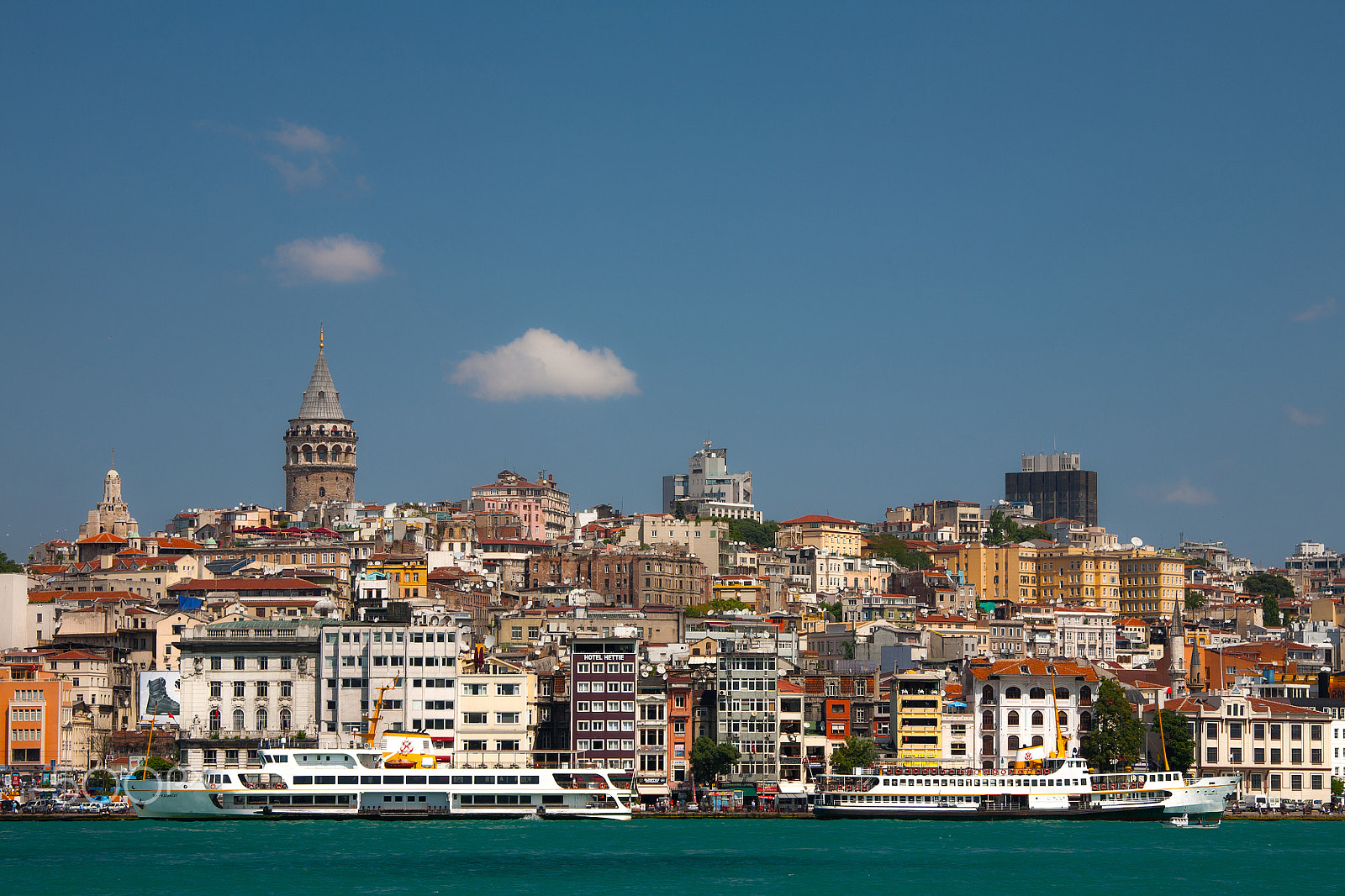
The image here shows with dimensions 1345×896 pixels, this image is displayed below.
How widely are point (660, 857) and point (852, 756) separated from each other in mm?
18923

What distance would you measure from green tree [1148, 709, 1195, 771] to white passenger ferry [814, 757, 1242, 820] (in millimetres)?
3420

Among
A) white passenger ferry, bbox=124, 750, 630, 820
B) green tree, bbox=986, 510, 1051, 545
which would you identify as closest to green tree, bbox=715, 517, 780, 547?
green tree, bbox=986, 510, 1051, 545

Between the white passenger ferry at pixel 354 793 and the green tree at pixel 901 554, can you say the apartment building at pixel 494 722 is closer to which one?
the white passenger ferry at pixel 354 793

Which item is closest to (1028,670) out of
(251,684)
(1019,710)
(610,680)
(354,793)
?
(1019,710)

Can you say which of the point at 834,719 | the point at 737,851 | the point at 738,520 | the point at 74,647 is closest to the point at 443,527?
the point at 738,520

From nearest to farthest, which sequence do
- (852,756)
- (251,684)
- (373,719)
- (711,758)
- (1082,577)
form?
(711,758) < (373,719) < (852,756) < (251,684) < (1082,577)

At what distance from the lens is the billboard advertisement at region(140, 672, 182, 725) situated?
3359 inches

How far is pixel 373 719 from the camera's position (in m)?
82.0

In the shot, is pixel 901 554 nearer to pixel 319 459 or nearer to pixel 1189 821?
pixel 319 459

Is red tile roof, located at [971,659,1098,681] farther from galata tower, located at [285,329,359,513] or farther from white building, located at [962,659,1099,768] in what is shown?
galata tower, located at [285,329,359,513]

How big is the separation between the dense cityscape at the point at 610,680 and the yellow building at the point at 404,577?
22cm

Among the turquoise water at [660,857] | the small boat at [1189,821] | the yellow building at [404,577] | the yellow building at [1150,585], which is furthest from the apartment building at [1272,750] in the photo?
the yellow building at [1150,585]

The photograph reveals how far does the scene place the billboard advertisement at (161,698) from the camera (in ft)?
280

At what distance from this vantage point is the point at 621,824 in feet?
249
